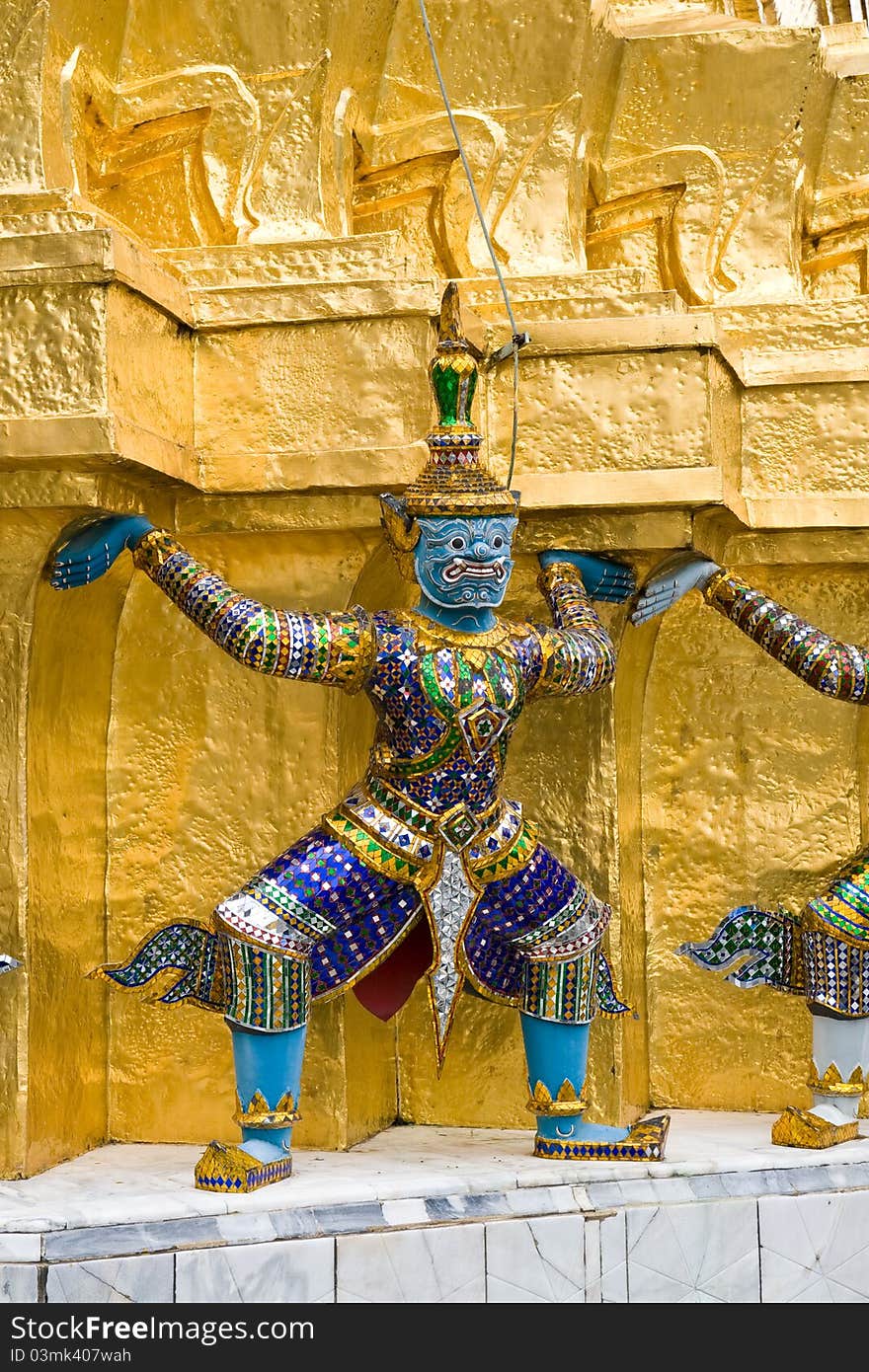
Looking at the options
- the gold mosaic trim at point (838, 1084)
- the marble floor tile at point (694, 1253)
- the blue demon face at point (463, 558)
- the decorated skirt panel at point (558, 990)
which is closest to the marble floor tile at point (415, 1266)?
the marble floor tile at point (694, 1253)

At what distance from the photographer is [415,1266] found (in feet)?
16.0

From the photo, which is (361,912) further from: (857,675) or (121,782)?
(857,675)

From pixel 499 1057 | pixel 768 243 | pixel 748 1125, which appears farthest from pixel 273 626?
pixel 768 243

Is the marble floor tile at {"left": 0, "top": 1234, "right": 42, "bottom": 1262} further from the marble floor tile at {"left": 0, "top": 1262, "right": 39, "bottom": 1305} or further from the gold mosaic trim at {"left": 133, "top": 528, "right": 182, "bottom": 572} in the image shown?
the gold mosaic trim at {"left": 133, "top": 528, "right": 182, "bottom": 572}

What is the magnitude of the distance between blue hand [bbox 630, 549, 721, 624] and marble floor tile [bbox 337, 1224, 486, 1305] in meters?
1.79

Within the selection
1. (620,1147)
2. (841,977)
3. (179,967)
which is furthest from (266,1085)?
(841,977)

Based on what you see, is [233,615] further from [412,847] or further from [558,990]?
[558,990]

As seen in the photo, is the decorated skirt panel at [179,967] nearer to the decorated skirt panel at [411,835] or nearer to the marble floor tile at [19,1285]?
the decorated skirt panel at [411,835]

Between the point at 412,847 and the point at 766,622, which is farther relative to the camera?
the point at 766,622

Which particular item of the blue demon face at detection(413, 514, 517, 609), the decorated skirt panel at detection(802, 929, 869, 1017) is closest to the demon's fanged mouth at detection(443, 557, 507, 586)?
the blue demon face at detection(413, 514, 517, 609)

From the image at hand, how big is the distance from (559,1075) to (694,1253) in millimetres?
579

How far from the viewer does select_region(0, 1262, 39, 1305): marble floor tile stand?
4583 mm
